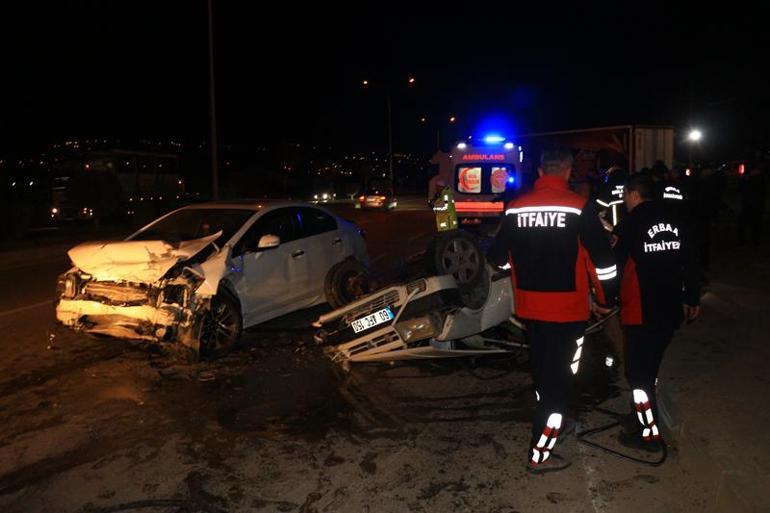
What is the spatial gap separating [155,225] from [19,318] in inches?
94.0

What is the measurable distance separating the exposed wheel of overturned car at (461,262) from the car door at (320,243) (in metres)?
2.35

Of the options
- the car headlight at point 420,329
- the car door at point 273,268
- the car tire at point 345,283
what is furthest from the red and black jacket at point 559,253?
the car tire at point 345,283

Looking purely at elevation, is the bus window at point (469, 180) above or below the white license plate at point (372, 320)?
above

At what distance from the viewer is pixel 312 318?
353 inches

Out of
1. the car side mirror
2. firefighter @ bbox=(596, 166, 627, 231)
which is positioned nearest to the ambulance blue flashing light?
firefighter @ bbox=(596, 166, 627, 231)

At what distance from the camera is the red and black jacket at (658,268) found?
4379 millimetres

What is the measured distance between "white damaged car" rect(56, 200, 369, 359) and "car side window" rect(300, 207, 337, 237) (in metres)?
0.02

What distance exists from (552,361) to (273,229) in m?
4.69

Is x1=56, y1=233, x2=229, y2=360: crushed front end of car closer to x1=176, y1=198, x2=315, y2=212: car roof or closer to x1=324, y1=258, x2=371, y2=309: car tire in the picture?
x1=176, y1=198, x2=315, y2=212: car roof

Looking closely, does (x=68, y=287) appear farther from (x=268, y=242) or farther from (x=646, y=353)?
(x=646, y=353)

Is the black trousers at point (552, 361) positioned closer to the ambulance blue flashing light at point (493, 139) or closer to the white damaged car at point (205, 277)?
the white damaged car at point (205, 277)

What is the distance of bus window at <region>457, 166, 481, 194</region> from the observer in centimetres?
1728

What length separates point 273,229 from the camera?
8.18 meters

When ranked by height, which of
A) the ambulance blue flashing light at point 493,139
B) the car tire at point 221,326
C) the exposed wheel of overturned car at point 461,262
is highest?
the ambulance blue flashing light at point 493,139
